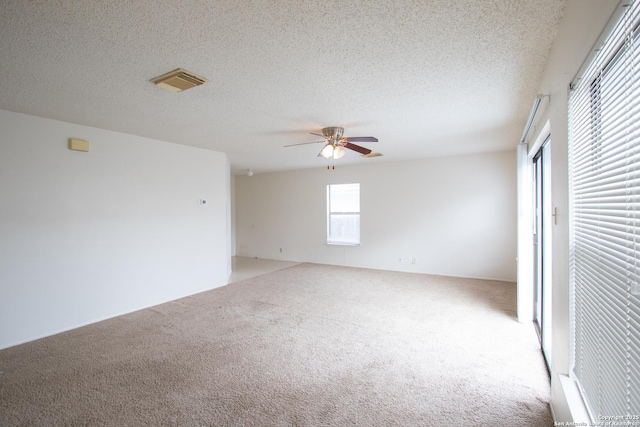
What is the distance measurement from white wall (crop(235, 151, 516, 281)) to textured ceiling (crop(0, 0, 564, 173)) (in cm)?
218

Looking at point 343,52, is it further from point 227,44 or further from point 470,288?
point 470,288

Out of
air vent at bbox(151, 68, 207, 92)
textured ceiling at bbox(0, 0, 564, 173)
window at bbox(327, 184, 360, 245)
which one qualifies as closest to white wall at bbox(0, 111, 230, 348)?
textured ceiling at bbox(0, 0, 564, 173)

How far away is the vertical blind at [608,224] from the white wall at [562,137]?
91 mm

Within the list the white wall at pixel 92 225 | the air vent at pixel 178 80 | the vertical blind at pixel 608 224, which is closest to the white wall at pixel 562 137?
the vertical blind at pixel 608 224

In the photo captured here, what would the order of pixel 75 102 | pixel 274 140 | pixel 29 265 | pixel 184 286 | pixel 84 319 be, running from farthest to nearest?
pixel 184 286, pixel 274 140, pixel 84 319, pixel 29 265, pixel 75 102

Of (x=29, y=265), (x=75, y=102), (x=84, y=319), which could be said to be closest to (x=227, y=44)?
(x=75, y=102)

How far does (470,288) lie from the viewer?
16.1 feet

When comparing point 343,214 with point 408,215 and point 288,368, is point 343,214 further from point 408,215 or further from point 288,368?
point 288,368

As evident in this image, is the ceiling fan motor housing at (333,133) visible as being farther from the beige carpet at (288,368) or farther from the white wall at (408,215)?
the white wall at (408,215)

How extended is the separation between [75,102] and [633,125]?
380 centimetres

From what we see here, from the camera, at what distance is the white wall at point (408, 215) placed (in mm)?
5355

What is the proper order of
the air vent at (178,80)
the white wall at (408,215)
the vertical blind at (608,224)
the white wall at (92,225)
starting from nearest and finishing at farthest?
the vertical blind at (608,224) < the air vent at (178,80) < the white wall at (92,225) < the white wall at (408,215)

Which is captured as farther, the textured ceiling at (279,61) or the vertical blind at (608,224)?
the textured ceiling at (279,61)

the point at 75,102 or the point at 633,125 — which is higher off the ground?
the point at 75,102
